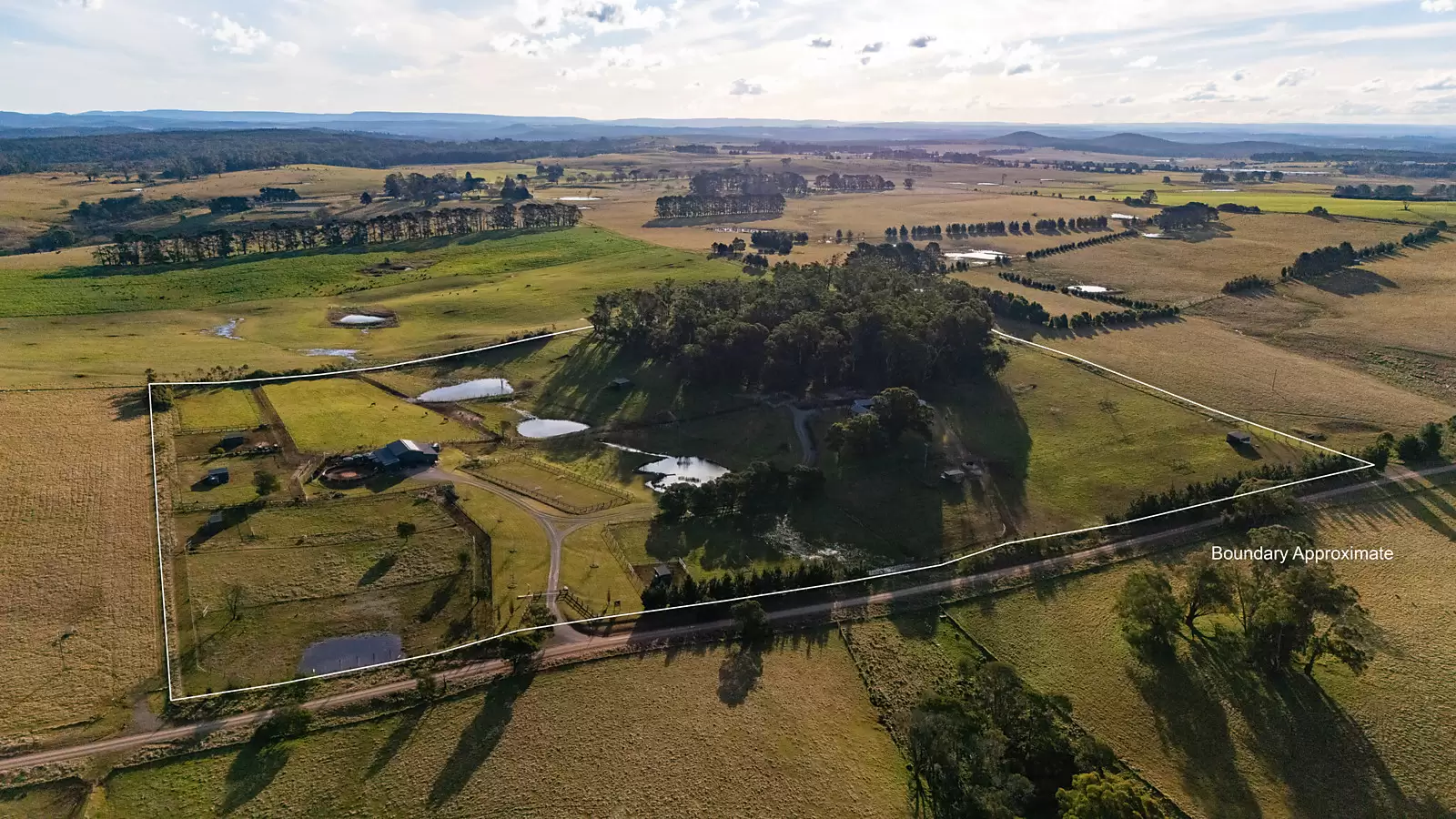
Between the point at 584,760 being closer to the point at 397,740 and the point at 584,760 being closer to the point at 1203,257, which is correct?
the point at 397,740

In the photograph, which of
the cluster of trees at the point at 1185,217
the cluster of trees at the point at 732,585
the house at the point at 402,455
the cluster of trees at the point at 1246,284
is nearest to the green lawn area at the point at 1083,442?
the cluster of trees at the point at 732,585

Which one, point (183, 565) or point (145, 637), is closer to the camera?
point (145, 637)

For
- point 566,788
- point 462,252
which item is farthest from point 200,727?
point 462,252

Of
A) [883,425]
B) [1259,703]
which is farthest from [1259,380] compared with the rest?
[1259,703]

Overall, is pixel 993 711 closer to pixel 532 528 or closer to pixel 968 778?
pixel 968 778

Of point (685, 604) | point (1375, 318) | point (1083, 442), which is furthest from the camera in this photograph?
point (1375, 318)

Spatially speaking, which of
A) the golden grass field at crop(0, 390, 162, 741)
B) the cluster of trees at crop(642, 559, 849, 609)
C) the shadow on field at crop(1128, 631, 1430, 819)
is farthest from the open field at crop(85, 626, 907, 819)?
the shadow on field at crop(1128, 631, 1430, 819)
